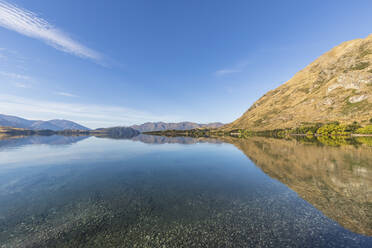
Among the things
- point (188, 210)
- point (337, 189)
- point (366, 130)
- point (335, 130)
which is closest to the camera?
point (188, 210)

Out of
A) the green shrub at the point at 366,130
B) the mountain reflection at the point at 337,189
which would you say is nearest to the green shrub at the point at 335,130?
the green shrub at the point at 366,130

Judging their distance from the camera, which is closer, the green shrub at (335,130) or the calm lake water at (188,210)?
the calm lake water at (188,210)

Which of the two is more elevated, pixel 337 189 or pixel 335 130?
pixel 335 130


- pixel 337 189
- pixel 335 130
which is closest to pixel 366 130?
pixel 335 130

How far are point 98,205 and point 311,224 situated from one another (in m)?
26.6

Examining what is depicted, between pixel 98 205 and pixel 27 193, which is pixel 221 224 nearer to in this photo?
pixel 98 205

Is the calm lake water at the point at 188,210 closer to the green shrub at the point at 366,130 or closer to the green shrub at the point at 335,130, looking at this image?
the green shrub at the point at 366,130

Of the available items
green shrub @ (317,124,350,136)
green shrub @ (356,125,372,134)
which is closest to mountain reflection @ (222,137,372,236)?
green shrub @ (356,125,372,134)

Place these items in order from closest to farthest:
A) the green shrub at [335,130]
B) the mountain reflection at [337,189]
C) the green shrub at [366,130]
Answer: the mountain reflection at [337,189], the green shrub at [366,130], the green shrub at [335,130]

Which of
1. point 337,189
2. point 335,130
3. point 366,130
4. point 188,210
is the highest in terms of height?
point 335,130

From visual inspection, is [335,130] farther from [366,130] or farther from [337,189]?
[337,189]

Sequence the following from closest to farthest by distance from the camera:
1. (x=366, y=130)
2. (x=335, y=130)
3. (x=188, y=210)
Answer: (x=188, y=210), (x=366, y=130), (x=335, y=130)

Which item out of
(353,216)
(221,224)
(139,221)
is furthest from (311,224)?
(139,221)

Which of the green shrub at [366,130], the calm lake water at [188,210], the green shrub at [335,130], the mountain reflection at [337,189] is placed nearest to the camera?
the calm lake water at [188,210]
